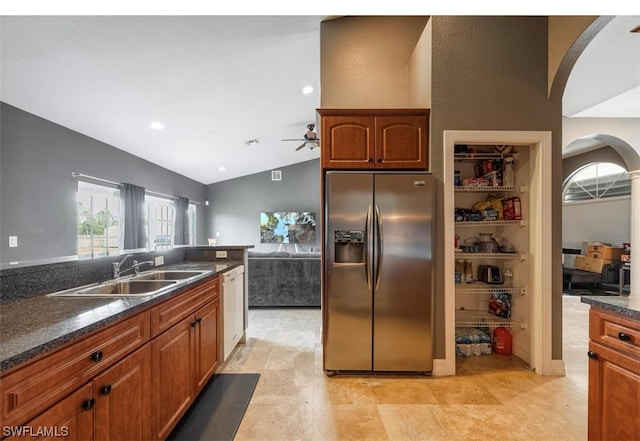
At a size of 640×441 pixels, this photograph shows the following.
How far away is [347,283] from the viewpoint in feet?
7.74

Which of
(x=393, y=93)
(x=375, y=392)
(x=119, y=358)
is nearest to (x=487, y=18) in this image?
(x=393, y=93)

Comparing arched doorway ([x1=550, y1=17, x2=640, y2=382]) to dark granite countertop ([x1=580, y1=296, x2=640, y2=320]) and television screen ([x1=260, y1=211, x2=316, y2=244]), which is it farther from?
television screen ([x1=260, y1=211, x2=316, y2=244])

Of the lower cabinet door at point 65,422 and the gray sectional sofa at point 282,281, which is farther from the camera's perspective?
the gray sectional sofa at point 282,281

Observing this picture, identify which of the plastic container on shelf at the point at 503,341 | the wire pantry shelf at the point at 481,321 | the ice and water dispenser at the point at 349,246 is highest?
the ice and water dispenser at the point at 349,246

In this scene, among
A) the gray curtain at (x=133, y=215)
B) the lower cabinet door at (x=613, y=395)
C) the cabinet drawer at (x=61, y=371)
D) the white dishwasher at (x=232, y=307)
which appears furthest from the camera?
the gray curtain at (x=133, y=215)

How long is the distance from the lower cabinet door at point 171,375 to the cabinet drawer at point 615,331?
7.16 ft

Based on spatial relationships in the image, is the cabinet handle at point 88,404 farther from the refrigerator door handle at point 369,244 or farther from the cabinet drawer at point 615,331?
the cabinet drawer at point 615,331

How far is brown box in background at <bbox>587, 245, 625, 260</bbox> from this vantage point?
5.76 m

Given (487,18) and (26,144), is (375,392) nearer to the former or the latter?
(487,18)

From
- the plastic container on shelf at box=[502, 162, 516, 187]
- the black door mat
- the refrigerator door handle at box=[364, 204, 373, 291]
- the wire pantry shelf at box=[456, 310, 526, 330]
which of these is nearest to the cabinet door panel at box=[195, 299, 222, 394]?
the black door mat

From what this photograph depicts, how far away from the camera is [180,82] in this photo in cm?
310

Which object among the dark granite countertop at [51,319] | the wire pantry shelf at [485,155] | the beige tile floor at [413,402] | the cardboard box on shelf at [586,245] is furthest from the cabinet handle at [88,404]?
the cardboard box on shelf at [586,245]

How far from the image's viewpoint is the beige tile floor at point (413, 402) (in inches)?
67.9

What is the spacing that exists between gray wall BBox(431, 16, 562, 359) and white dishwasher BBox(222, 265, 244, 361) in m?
1.87
